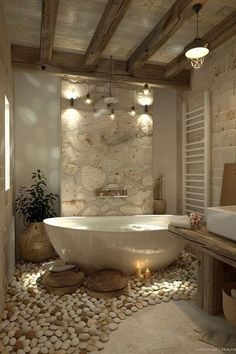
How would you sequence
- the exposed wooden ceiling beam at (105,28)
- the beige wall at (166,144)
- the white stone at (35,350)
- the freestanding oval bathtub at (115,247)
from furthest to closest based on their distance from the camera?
the beige wall at (166,144) → the freestanding oval bathtub at (115,247) → the exposed wooden ceiling beam at (105,28) → the white stone at (35,350)

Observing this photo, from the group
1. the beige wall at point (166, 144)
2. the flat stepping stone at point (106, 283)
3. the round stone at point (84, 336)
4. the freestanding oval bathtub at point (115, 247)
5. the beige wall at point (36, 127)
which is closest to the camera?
the round stone at point (84, 336)

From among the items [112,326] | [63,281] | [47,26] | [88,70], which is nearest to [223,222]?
[112,326]

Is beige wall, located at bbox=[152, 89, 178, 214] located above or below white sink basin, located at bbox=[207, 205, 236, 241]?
above

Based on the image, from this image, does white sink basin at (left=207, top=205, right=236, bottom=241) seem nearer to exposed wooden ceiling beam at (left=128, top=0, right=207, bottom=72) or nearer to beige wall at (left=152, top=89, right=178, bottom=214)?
exposed wooden ceiling beam at (left=128, top=0, right=207, bottom=72)

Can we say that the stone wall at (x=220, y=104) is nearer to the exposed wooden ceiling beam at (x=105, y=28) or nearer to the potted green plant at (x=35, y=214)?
the exposed wooden ceiling beam at (x=105, y=28)

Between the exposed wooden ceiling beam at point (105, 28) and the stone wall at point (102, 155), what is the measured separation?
0.68m

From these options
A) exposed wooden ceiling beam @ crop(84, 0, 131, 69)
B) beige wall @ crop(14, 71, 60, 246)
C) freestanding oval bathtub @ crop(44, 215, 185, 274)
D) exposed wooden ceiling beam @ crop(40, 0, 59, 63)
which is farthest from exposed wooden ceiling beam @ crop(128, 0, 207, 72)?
freestanding oval bathtub @ crop(44, 215, 185, 274)

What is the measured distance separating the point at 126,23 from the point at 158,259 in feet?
8.27

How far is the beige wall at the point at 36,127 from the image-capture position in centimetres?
388

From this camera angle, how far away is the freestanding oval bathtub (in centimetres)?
279

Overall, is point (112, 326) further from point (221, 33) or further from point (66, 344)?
point (221, 33)

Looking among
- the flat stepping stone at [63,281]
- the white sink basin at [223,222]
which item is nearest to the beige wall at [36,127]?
the flat stepping stone at [63,281]

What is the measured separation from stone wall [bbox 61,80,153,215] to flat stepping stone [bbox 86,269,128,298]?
3.92 ft

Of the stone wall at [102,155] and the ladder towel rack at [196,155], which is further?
the stone wall at [102,155]
